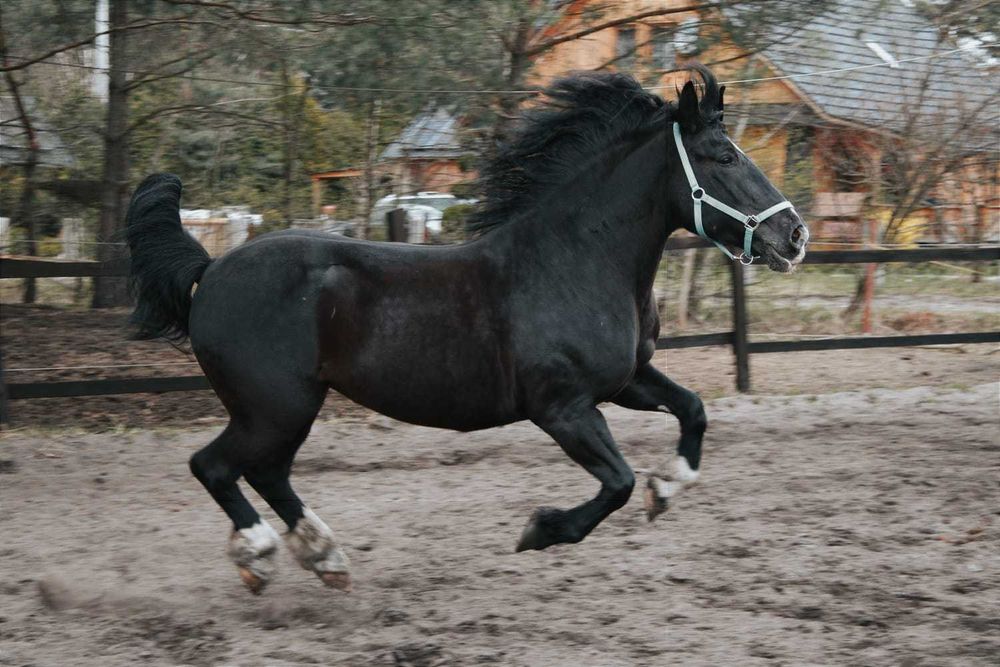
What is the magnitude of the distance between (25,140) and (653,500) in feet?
22.5

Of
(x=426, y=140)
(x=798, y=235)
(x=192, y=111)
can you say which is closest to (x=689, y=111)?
(x=798, y=235)

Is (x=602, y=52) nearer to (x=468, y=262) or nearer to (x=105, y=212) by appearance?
(x=105, y=212)

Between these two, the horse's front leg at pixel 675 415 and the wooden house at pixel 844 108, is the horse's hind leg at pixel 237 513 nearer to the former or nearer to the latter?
the horse's front leg at pixel 675 415

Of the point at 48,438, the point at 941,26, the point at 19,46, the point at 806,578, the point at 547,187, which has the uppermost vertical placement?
the point at 941,26

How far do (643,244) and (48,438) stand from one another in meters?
4.43

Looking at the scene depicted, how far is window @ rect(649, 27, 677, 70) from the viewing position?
9609 mm

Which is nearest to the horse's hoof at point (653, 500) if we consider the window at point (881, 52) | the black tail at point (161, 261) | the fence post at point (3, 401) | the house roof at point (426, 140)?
the black tail at point (161, 261)

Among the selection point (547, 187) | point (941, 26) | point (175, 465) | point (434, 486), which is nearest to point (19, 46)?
point (175, 465)

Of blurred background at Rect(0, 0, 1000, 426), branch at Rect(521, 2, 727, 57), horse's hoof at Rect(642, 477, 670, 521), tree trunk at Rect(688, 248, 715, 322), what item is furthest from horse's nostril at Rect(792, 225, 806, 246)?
tree trunk at Rect(688, 248, 715, 322)

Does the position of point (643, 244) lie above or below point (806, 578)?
above

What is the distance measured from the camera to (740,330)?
28.3 feet

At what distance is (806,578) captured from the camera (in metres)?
4.13

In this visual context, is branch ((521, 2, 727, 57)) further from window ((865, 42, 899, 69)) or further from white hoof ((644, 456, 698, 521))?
white hoof ((644, 456, 698, 521))

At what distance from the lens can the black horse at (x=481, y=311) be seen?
4.10 m
